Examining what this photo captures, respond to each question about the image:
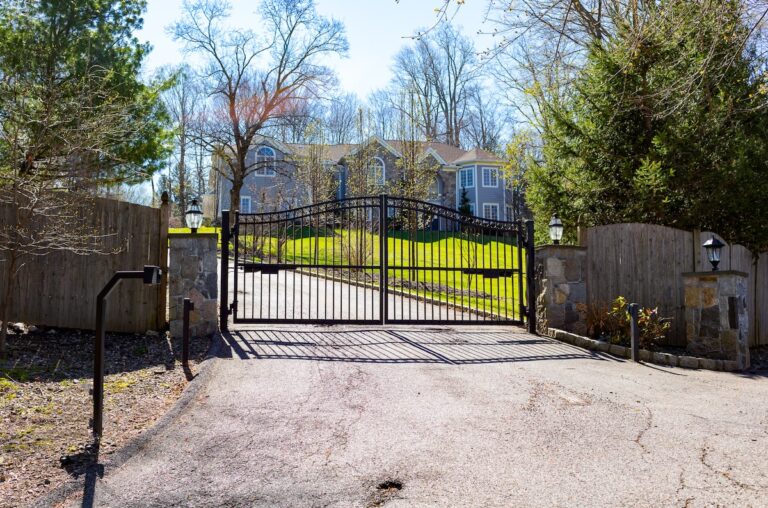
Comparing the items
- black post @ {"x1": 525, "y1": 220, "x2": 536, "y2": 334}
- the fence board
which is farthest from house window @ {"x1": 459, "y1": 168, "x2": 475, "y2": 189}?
the fence board

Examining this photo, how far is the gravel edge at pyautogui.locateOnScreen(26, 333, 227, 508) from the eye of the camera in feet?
10.4

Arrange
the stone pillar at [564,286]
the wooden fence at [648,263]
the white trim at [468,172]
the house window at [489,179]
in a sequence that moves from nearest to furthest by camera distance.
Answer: the wooden fence at [648,263]
the stone pillar at [564,286]
the house window at [489,179]
the white trim at [468,172]

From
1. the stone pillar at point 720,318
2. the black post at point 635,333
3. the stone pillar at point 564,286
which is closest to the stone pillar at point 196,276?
the stone pillar at point 564,286

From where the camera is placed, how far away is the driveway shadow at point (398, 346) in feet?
23.1

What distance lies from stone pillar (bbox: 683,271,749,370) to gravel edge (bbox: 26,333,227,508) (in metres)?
6.54

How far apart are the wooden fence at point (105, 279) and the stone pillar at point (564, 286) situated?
5.85 meters

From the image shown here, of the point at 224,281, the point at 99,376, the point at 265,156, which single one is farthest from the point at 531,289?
the point at 265,156

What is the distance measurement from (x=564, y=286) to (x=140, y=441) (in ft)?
22.5

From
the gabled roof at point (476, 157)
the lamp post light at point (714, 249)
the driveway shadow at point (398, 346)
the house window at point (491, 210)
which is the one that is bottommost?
the driveway shadow at point (398, 346)

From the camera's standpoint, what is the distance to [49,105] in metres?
6.21

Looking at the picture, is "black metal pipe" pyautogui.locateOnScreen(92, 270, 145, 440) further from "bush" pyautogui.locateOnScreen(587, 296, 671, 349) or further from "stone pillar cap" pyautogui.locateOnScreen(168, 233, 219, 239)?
"bush" pyautogui.locateOnScreen(587, 296, 671, 349)

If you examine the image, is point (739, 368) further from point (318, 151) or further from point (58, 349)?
point (318, 151)

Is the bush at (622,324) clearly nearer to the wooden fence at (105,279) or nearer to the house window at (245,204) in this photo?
the wooden fence at (105,279)

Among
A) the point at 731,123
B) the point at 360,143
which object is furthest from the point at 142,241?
the point at 360,143
